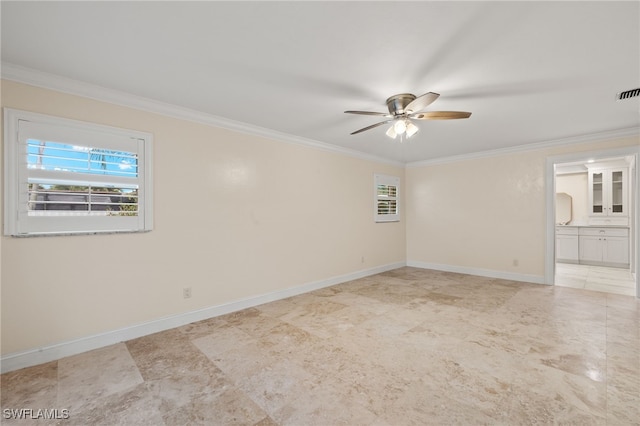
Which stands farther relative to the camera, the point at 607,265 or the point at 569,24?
the point at 607,265

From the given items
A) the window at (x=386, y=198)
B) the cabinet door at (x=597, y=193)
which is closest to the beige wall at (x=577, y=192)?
the cabinet door at (x=597, y=193)

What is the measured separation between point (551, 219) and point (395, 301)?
3177 mm

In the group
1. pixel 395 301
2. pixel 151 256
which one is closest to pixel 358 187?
pixel 395 301

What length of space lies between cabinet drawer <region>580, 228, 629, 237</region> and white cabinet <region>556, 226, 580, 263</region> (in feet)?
0.64

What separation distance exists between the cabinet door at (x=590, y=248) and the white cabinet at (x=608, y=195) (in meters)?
0.41

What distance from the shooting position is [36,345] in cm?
236

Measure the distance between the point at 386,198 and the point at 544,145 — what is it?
2.87m

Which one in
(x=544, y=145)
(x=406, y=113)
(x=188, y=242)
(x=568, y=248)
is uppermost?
(x=544, y=145)

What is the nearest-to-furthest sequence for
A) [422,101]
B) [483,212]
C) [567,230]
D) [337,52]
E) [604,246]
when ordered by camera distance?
[337,52]
[422,101]
[483,212]
[604,246]
[567,230]

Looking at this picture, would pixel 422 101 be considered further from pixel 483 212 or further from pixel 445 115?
pixel 483 212

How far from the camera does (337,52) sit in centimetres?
206

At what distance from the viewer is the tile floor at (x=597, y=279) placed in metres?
4.47

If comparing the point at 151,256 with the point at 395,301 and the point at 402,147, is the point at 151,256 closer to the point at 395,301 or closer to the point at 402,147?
the point at 395,301

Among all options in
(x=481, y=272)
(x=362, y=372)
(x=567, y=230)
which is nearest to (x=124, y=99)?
(x=362, y=372)
